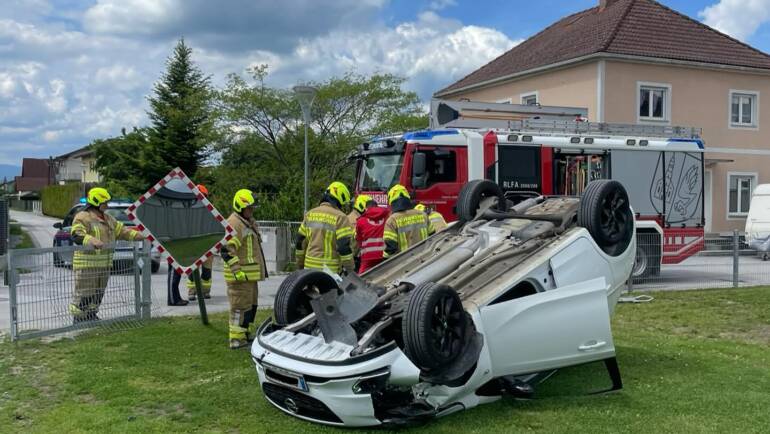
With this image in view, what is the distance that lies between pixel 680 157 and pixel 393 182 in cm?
649

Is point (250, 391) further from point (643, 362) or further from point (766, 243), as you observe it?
point (766, 243)

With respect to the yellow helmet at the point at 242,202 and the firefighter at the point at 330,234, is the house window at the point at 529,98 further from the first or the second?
the yellow helmet at the point at 242,202

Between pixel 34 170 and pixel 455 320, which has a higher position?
pixel 34 170

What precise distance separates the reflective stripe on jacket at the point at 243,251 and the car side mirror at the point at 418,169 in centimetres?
506

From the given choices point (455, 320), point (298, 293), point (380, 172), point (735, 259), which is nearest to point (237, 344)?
point (298, 293)

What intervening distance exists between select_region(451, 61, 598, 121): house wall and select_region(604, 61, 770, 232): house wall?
1.63 feet

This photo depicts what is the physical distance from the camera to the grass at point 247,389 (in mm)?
5141

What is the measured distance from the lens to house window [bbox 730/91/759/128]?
24703 mm

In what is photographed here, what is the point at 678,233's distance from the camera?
571 inches

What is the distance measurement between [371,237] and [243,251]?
1664 mm

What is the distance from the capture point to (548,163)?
538 inches

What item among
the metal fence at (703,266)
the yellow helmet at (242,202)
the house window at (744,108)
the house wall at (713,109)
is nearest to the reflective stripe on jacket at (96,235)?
the yellow helmet at (242,202)

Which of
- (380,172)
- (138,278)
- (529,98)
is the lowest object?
(138,278)

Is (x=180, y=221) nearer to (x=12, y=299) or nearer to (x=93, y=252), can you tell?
(x=93, y=252)
